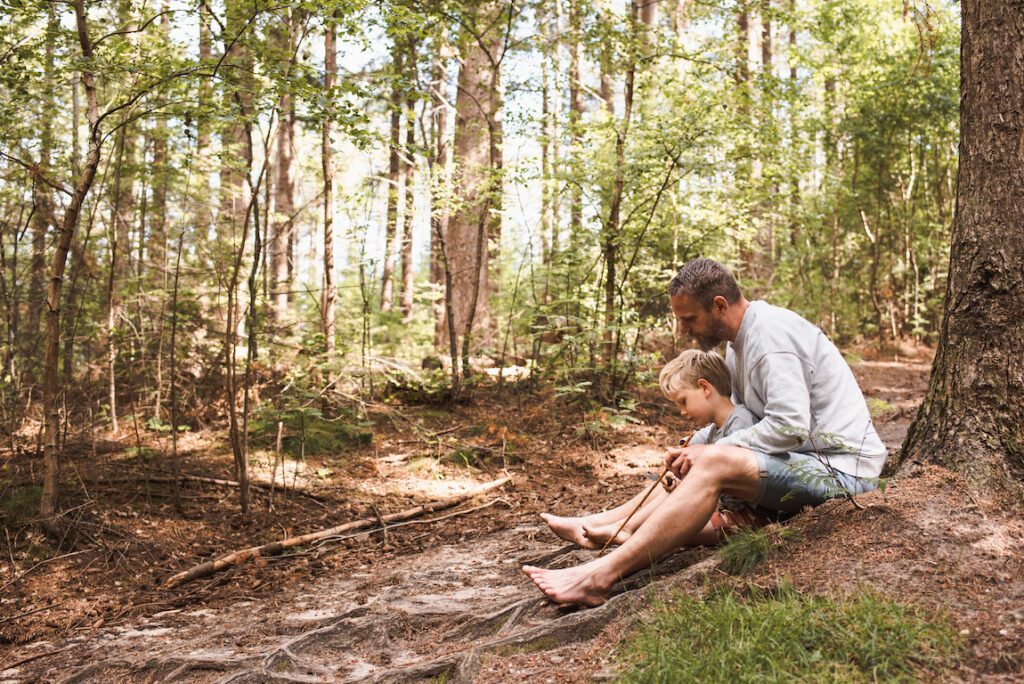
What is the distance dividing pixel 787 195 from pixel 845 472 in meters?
8.75

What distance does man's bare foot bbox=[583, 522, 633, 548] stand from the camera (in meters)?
3.69

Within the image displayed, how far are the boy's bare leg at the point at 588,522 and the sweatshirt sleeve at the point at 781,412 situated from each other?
2.68 feet

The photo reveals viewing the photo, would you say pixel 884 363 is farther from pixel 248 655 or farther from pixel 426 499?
pixel 248 655

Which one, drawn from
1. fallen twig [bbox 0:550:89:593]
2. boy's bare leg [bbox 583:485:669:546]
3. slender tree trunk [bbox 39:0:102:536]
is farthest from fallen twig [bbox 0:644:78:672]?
boy's bare leg [bbox 583:485:669:546]

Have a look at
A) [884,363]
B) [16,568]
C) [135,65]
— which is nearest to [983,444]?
[135,65]

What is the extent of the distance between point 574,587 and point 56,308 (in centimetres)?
383

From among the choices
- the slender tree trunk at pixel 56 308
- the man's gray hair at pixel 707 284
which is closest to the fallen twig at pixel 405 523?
the slender tree trunk at pixel 56 308

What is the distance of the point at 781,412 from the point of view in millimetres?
2965

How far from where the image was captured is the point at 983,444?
9.46ft

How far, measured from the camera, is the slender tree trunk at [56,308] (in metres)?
4.52

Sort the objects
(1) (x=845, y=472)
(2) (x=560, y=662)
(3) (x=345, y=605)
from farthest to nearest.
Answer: (3) (x=345, y=605) → (1) (x=845, y=472) → (2) (x=560, y=662)

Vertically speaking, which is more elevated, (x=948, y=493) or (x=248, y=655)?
(x=948, y=493)

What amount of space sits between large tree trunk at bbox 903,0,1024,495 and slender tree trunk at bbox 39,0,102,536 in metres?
4.96

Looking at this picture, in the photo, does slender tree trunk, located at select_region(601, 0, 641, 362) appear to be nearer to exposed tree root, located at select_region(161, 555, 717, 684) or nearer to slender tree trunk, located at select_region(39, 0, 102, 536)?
exposed tree root, located at select_region(161, 555, 717, 684)
